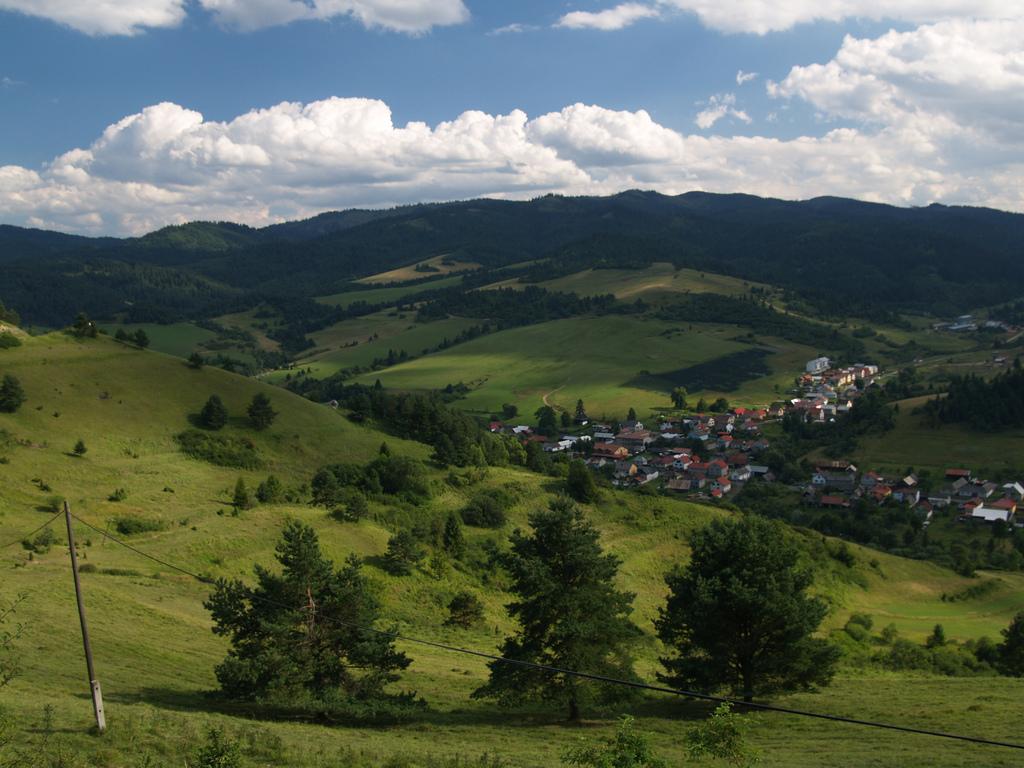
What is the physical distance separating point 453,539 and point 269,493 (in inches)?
563

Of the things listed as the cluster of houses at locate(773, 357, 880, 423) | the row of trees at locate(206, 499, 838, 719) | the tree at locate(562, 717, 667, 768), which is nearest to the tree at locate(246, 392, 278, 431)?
the row of trees at locate(206, 499, 838, 719)

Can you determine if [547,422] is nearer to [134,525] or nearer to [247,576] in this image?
[134,525]

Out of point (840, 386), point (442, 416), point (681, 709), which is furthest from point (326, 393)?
point (681, 709)

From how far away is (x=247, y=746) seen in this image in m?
16.9

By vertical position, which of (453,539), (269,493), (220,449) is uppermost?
(220,449)

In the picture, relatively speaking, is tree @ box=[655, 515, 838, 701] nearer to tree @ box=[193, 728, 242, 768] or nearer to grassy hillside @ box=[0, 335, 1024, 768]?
grassy hillside @ box=[0, 335, 1024, 768]

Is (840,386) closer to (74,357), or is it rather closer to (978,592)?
(978,592)

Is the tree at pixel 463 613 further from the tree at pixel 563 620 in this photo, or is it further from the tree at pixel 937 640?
the tree at pixel 937 640

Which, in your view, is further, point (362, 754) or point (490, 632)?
point (490, 632)

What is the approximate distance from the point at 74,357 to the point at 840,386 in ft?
522

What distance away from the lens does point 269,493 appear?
2199 inches

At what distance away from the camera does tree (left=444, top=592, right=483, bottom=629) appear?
139 feet

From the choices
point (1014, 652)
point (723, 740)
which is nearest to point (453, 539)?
point (1014, 652)

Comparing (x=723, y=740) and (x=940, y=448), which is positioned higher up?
(x=723, y=740)
